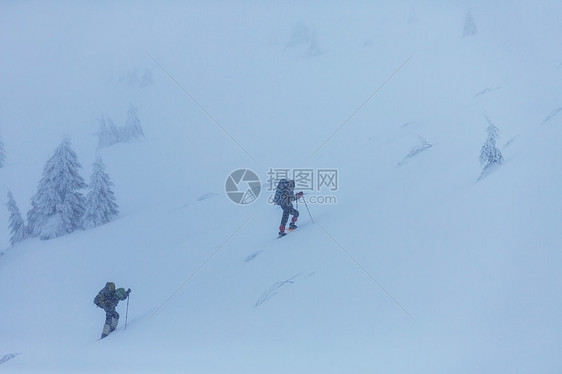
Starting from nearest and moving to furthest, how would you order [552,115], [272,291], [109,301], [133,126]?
[272,291]
[109,301]
[552,115]
[133,126]

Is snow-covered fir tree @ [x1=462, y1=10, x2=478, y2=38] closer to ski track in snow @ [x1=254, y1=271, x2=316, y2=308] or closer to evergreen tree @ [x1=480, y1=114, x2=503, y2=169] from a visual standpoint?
evergreen tree @ [x1=480, y1=114, x2=503, y2=169]

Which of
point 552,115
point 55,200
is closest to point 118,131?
point 55,200

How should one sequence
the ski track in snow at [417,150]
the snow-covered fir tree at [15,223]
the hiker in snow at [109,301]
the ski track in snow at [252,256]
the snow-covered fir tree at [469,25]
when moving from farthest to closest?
the snow-covered fir tree at [469,25]
the snow-covered fir tree at [15,223]
the ski track in snow at [417,150]
the ski track in snow at [252,256]
the hiker in snow at [109,301]

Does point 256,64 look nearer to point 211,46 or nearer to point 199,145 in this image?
point 211,46

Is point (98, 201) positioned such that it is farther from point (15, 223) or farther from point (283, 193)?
point (283, 193)

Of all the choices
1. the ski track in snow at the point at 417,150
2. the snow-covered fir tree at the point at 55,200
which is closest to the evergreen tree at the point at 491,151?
the ski track in snow at the point at 417,150

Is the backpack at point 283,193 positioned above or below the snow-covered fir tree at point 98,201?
below

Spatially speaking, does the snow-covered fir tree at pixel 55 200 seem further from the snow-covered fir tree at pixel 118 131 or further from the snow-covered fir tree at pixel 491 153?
the snow-covered fir tree at pixel 491 153
